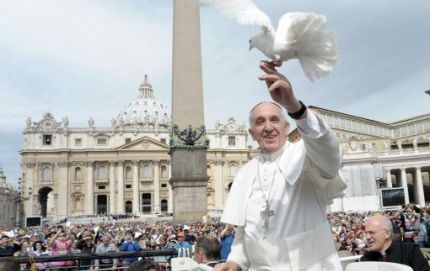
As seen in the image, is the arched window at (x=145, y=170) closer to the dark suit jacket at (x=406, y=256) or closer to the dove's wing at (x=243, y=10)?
the dark suit jacket at (x=406, y=256)

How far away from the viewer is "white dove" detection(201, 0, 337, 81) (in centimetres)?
187

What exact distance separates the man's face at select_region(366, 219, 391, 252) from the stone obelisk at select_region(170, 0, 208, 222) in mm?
13907

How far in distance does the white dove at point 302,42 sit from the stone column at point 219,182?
94962 millimetres

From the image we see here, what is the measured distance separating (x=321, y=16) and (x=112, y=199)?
9487cm

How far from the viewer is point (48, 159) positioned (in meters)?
90.6

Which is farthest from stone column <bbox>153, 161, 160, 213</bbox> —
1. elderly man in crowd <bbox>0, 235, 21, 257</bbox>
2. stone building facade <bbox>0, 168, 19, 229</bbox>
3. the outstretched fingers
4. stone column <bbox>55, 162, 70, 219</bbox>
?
the outstretched fingers

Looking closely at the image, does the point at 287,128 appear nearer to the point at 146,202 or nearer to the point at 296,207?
the point at 296,207

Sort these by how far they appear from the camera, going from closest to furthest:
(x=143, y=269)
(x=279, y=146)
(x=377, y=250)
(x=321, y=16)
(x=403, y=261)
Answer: (x=321, y=16) < (x=279, y=146) < (x=143, y=269) < (x=403, y=261) < (x=377, y=250)

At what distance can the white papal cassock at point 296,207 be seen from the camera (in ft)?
6.79

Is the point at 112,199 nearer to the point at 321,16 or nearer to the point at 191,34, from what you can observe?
the point at 191,34

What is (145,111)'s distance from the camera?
12725 centimetres

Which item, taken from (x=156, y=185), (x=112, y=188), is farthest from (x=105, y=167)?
(x=156, y=185)

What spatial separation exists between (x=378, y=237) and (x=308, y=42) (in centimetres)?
273

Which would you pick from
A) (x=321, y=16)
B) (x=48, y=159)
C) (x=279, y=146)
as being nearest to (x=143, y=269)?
(x=279, y=146)
